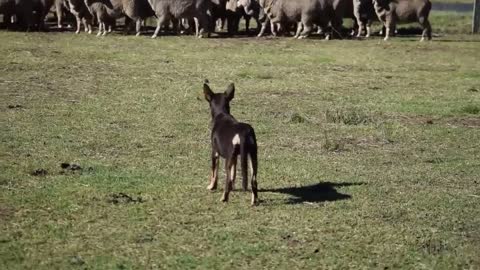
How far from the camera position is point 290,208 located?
812cm

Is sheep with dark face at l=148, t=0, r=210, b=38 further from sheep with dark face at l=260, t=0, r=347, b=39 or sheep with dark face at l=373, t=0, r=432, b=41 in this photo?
sheep with dark face at l=373, t=0, r=432, b=41

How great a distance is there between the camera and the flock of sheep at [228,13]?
24.5 meters

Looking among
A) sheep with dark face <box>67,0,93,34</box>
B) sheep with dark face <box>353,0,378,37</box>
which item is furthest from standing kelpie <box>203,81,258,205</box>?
sheep with dark face <box>353,0,378,37</box>

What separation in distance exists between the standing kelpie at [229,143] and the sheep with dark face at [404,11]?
58.9ft

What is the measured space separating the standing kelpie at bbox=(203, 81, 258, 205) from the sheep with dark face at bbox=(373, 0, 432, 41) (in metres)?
18.0

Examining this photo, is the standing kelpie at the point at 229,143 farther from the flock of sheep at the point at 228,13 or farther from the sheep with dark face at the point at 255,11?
the sheep with dark face at the point at 255,11

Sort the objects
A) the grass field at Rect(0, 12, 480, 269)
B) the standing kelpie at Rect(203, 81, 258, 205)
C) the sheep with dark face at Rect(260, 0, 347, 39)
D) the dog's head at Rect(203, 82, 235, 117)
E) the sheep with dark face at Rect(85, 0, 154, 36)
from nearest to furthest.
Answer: the grass field at Rect(0, 12, 480, 269), the standing kelpie at Rect(203, 81, 258, 205), the dog's head at Rect(203, 82, 235, 117), the sheep with dark face at Rect(85, 0, 154, 36), the sheep with dark face at Rect(260, 0, 347, 39)

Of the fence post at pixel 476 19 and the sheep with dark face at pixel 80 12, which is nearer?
the sheep with dark face at pixel 80 12

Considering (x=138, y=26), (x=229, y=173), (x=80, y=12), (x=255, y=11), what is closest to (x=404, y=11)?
(x=255, y=11)

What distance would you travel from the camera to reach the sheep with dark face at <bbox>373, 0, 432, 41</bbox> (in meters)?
26.1

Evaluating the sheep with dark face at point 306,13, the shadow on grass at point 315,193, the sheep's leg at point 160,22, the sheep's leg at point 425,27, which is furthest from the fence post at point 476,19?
the shadow on grass at point 315,193

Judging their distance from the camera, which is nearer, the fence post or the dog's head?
the dog's head

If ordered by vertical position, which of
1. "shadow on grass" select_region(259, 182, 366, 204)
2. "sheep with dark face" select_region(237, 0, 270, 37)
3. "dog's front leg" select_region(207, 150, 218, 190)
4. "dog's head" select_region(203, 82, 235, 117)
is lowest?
"shadow on grass" select_region(259, 182, 366, 204)

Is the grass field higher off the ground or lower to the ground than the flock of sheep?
lower
